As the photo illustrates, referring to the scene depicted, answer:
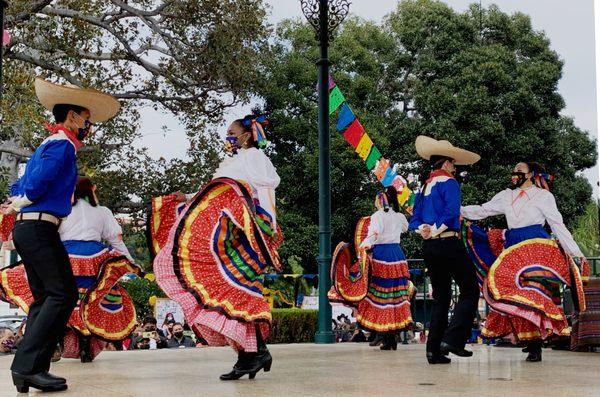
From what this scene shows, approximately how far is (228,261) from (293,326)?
7.42 meters

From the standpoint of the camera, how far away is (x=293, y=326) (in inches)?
517

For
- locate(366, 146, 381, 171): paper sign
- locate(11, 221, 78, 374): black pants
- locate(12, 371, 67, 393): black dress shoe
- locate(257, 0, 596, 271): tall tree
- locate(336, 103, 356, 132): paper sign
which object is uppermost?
locate(257, 0, 596, 271): tall tree

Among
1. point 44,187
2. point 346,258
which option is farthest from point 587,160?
point 44,187

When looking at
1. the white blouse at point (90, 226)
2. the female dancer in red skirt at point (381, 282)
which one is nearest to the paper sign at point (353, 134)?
the female dancer in red skirt at point (381, 282)

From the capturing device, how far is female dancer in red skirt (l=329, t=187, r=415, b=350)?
9172 mm

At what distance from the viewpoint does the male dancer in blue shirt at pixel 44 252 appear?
5242 millimetres

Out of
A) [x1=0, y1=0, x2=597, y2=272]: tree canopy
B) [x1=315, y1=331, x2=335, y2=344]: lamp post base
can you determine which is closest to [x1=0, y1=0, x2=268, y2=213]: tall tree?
[x1=0, y1=0, x2=597, y2=272]: tree canopy

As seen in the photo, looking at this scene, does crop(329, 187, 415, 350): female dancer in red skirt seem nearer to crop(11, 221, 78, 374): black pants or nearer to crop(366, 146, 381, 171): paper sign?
crop(366, 146, 381, 171): paper sign

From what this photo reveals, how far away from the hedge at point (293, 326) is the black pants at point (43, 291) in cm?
774

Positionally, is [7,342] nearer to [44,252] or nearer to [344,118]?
[344,118]

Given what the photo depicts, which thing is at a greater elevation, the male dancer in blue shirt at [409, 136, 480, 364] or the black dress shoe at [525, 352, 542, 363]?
the male dancer in blue shirt at [409, 136, 480, 364]

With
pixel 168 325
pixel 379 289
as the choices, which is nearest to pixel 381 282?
pixel 379 289

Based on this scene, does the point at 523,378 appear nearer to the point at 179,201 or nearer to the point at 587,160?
the point at 179,201

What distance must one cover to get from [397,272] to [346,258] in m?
0.62
